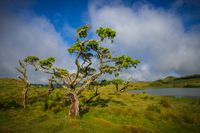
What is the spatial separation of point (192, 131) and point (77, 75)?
52.9 feet

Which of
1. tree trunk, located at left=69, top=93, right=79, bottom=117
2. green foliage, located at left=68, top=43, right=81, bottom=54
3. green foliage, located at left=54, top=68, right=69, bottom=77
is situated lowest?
tree trunk, located at left=69, top=93, right=79, bottom=117

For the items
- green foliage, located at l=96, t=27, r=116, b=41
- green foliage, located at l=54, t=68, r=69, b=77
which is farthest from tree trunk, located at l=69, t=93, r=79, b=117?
green foliage, located at l=96, t=27, r=116, b=41

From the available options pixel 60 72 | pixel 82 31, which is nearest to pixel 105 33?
pixel 82 31

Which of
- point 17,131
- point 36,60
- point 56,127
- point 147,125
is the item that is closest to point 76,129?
point 56,127

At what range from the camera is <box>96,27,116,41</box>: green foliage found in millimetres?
24406

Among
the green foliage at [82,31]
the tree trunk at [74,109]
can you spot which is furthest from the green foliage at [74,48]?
the tree trunk at [74,109]

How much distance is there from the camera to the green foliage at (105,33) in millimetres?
24406

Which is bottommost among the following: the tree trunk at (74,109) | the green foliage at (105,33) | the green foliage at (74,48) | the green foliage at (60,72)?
the tree trunk at (74,109)

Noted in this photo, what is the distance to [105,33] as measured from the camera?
24469 mm

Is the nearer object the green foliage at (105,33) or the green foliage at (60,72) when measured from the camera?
the green foliage at (105,33)

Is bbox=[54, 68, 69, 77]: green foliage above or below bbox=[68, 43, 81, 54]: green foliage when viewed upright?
below

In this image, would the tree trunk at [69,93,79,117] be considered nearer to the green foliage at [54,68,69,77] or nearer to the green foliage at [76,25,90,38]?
the green foliage at [54,68,69,77]

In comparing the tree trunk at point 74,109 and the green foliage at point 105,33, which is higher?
the green foliage at point 105,33

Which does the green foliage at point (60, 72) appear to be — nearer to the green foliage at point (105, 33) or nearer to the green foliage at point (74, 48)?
the green foliage at point (74, 48)
